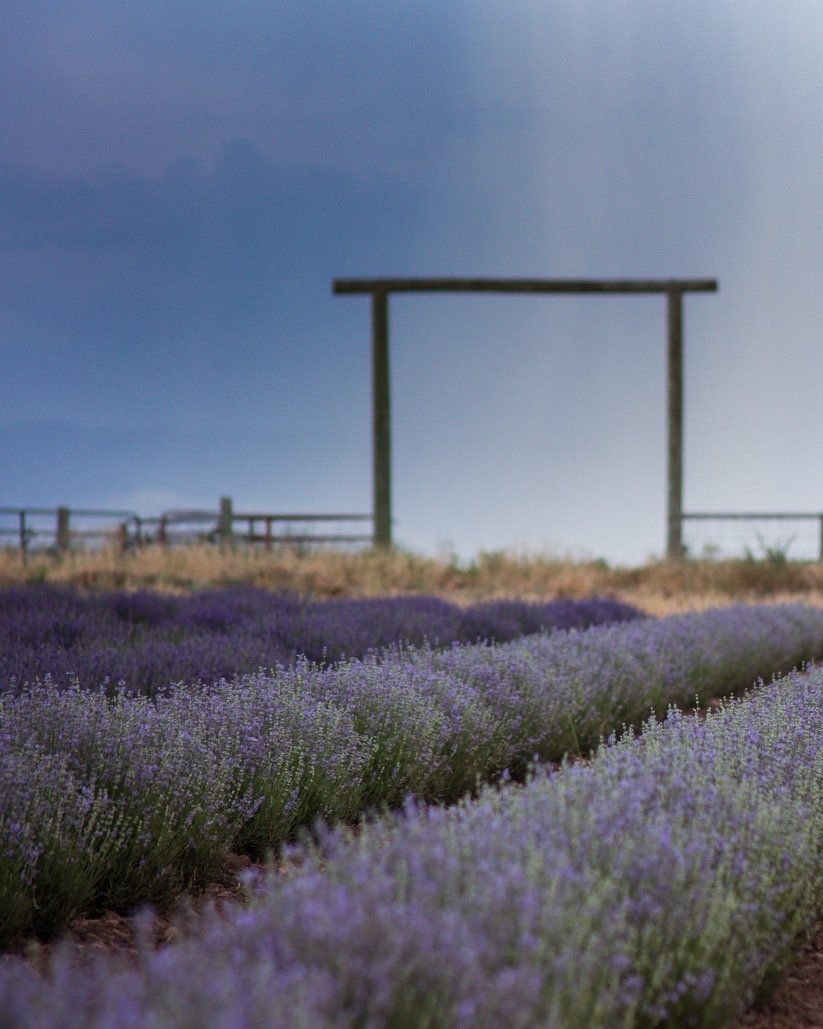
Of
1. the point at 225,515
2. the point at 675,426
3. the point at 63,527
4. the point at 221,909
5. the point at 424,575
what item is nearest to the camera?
the point at 221,909

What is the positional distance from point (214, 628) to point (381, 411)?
7418 millimetres

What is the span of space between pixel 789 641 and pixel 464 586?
519 centimetres

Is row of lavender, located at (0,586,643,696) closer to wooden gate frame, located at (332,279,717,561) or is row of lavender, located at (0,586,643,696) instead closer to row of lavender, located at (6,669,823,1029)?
row of lavender, located at (6,669,823,1029)

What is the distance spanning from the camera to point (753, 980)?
2.57 m

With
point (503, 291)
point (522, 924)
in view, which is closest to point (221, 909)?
point (522, 924)

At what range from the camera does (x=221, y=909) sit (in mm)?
3338

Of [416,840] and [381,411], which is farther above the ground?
[381,411]

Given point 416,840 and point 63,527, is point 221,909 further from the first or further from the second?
point 63,527

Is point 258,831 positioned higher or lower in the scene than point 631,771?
lower

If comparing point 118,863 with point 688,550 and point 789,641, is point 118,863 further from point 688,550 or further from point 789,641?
point 688,550

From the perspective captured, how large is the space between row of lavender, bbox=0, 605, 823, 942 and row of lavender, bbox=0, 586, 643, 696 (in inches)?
19.7

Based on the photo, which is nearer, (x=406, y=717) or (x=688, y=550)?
(x=406, y=717)

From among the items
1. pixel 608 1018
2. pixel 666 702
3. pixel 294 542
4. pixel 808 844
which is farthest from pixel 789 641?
pixel 294 542


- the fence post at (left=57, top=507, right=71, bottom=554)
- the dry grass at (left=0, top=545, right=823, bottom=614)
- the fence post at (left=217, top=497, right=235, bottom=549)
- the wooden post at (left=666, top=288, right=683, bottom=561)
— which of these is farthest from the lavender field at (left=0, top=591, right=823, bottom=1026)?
the fence post at (left=57, top=507, right=71, bottom=554)
